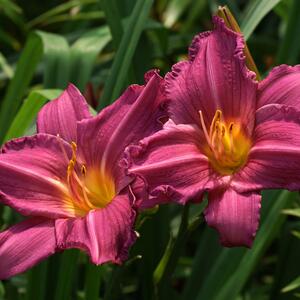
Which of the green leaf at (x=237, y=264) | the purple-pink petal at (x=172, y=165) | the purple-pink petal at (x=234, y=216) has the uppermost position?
the purple-pink petal at (x=172, y=165)

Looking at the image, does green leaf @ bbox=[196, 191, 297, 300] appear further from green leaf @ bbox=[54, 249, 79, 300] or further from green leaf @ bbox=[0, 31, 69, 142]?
green leaf @ bbox=[0, 31, 69, 142]

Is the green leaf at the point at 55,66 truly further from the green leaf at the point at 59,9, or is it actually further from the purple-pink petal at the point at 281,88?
the purple-pink petal at the point at 281,88

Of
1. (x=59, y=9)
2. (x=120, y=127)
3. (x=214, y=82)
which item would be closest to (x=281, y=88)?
(x=214, y=82)

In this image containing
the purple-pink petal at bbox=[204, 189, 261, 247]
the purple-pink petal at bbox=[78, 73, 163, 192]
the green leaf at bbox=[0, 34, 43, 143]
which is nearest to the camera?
the purple-pink petal at bbox=[204, 189, 261, 247]

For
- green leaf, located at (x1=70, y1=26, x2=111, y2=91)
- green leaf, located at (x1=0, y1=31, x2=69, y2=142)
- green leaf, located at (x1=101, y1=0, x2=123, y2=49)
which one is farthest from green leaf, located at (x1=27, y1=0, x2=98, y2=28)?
green leaf, located at (x1=101, y1=0, x2=123, y2=49)

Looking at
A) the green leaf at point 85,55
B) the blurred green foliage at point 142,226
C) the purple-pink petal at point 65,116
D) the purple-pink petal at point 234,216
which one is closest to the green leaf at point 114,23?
the blurred green foliage at point 142,226

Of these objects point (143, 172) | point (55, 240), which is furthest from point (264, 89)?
point (55, 240)

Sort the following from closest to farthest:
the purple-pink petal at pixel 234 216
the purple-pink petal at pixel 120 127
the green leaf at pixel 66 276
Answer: the purple-pink petal at pixel 234 216 → the purple-pink petal at pixel 120 127 → the green leaf at pixel 66 276
